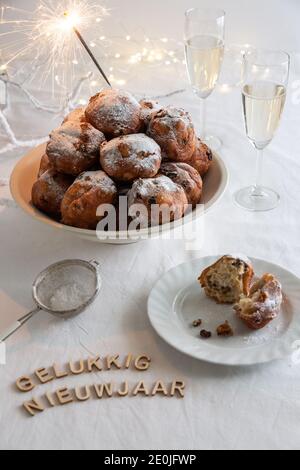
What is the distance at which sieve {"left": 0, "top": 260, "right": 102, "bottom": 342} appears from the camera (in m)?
1.06

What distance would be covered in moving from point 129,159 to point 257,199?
1.33 ft

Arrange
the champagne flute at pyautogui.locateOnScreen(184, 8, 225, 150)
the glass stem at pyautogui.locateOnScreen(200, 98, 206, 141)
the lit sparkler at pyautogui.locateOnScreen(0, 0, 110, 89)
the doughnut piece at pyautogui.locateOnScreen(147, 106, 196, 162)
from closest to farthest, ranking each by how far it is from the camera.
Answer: the doughnut piece at pyautogui.locateOnScreen(147, 106, 196, 162) → the champagne flute at pyautogui.locateOnScreen(184, 8, 225, 150) → the glass stem at pyautogui.locateOnScreen(200, 98, 206, 141) → the lit sparkler at pyautogui.locateOnScreen(0, 0, 110, 89)

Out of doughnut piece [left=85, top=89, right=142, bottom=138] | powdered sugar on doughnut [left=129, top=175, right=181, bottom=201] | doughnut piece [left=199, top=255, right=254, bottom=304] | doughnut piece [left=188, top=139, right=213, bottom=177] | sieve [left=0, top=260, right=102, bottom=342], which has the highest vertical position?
doughnut piece [left=85, top=89, right=142, bottom=138]

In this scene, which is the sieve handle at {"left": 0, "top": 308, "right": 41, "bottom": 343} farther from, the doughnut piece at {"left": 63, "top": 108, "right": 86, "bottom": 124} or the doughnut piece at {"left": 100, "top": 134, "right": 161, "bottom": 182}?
the doughnut piece at {"left": 63, "top": 108, "right": 86, "bottom": 124}

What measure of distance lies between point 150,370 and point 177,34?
2066 millimetres

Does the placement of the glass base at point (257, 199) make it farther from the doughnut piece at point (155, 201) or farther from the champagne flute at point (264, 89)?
the doughnut piece at point (155, 201)

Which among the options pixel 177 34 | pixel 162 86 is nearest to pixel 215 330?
pixel 162 86

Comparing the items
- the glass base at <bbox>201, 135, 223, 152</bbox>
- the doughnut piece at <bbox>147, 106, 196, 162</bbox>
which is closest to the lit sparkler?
the glass base at <bbox>201, 135, 223, 152</bbox>

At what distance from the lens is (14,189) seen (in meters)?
1.27

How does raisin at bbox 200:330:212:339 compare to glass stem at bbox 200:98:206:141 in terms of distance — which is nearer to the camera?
raisin at bbox 200:330:212:339

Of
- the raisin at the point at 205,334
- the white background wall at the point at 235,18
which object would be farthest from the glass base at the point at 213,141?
the white background wall at the point at 235,18

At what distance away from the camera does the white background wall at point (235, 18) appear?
8.50 ft

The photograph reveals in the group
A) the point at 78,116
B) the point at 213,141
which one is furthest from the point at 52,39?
the point at 78,116

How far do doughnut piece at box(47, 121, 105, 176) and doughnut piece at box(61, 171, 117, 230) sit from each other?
40mm
